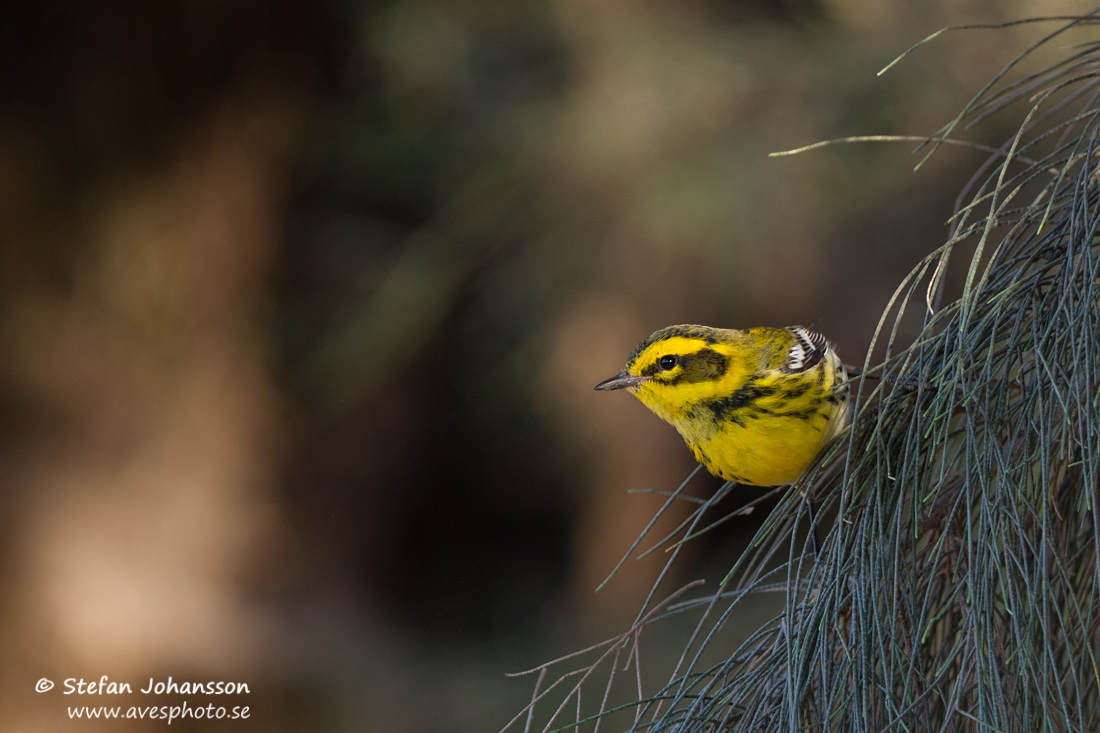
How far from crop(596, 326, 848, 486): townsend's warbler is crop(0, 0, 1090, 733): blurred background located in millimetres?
1107

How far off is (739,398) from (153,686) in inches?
74.5

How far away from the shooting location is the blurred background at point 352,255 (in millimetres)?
1891

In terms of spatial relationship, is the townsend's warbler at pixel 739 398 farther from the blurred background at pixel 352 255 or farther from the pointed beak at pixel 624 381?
the blurred background at pixel 352 255

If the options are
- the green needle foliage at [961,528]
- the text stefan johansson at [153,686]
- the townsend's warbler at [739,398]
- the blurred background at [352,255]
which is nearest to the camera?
the green needle foliage at [961,528]

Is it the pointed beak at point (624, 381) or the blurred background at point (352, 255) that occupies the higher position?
the blurred background at point (352, 255)

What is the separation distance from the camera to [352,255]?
2.34 metres

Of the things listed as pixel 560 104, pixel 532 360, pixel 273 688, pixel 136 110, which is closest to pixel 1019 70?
pixel 560 104

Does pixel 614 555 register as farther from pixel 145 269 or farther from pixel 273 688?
pixel 145 269

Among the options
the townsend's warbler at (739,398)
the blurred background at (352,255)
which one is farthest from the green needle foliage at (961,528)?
the blurred background at (352,255)

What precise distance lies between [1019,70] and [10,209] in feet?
7.37

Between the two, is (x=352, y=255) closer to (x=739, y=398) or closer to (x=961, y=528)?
(x=739, y=398)

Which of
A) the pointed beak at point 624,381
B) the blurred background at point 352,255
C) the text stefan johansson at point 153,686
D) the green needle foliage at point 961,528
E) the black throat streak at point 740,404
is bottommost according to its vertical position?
the text stefan johansson at point 153,686

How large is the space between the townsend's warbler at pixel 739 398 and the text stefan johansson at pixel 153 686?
1.84m

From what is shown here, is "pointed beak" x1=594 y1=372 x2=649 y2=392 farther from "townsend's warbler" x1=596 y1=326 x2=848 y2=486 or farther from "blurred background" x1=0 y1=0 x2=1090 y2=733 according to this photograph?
"blurred background" x1=0 y1=0 x2=1090 y2=733
